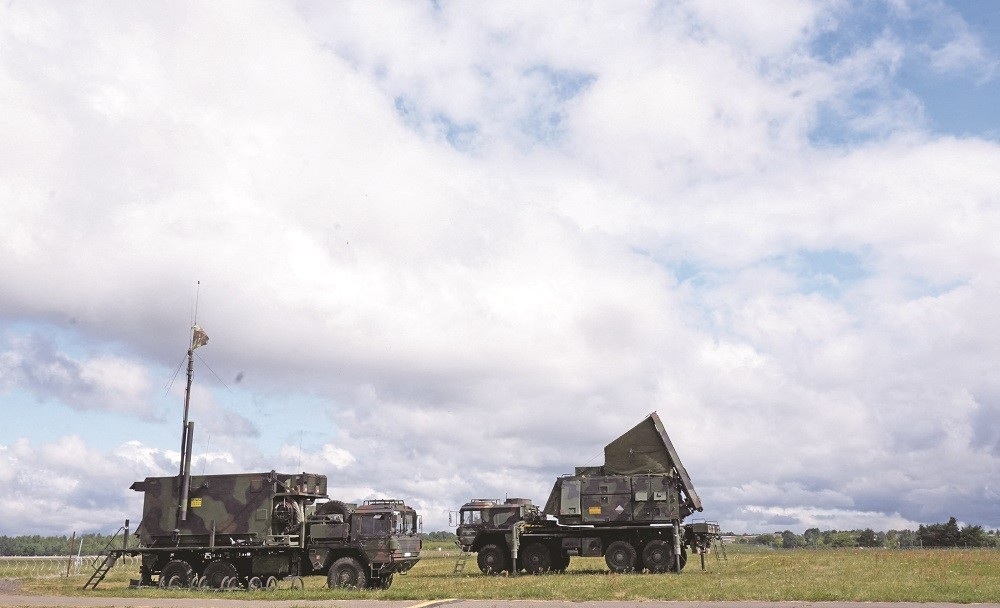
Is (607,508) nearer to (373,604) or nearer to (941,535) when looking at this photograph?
(373,604)

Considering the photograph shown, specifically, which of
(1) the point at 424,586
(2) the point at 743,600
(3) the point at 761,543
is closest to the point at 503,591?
(1) the point at 424,586

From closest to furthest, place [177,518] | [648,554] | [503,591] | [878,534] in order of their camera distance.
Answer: [503,591] < [177,518] < [648,554] < [878,534]

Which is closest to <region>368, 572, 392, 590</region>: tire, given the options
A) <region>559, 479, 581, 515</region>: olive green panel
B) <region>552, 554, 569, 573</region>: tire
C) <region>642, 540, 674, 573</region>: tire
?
<region>552, 554, 569, 573</region>: tire

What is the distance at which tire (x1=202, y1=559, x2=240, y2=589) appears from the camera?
26953mm

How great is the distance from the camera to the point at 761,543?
382 ft

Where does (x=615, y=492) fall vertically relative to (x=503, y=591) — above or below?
above

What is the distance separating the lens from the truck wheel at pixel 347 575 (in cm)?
2567

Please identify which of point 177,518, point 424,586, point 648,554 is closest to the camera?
point 424,586

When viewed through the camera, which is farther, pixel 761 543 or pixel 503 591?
pixel 761 543

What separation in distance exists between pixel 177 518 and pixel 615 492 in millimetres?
14582

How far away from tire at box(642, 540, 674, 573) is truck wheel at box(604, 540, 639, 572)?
0.41m

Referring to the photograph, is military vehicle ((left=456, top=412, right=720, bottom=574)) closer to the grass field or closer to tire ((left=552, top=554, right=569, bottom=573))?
tire ((left=552, top=554, right=569, bottom=573))

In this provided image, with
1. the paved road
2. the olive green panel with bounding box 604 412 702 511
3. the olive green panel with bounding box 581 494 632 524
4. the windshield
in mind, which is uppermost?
the olive green panel with bounding box 604 412 702 511

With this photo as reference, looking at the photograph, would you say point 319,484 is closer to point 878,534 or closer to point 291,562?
point 291,562
